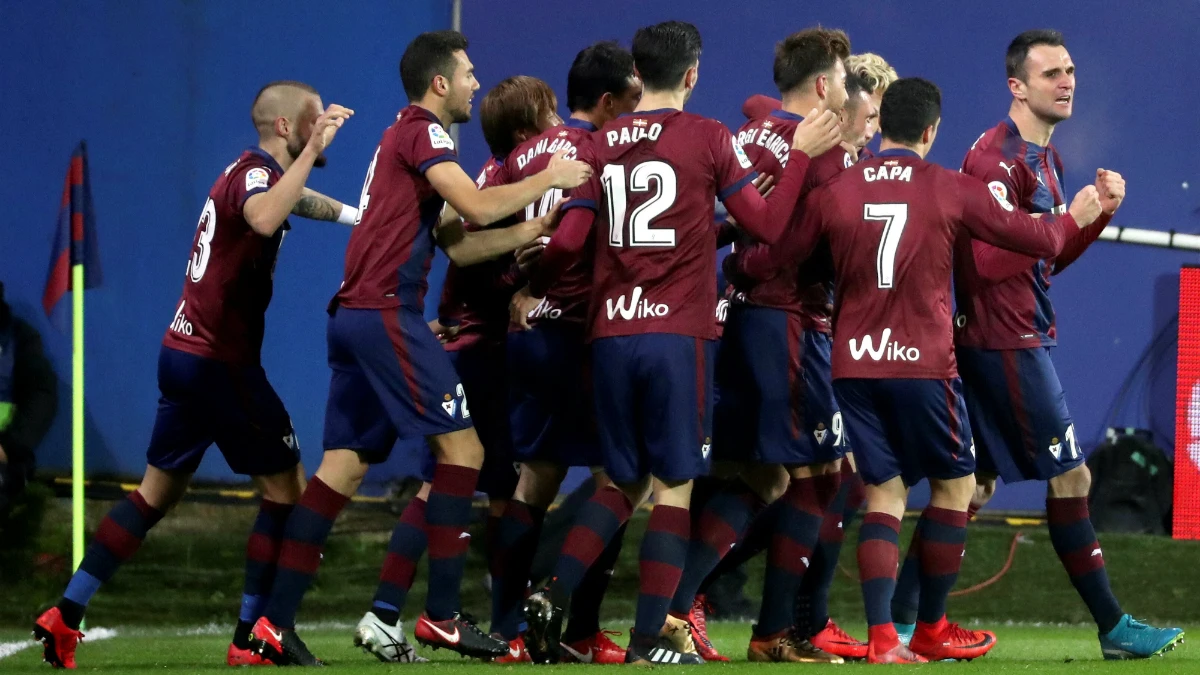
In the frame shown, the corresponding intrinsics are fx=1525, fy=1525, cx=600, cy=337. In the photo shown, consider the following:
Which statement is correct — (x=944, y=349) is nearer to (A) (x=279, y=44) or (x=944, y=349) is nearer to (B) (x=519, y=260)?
(B) (x=519, y=260)

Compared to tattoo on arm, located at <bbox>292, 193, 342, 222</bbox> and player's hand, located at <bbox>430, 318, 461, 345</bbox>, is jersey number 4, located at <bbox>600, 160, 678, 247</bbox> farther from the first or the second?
tattoo on arm, located at <bbox>292, 193, 342, 222</bbox>

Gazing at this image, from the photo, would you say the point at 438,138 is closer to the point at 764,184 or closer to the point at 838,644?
the point at 764,184

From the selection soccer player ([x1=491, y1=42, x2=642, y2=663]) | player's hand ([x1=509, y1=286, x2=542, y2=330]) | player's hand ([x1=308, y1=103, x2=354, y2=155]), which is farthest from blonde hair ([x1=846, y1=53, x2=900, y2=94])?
player's hand ([x1=308, y1=103, x2=354, y2=155])

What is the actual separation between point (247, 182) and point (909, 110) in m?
2.24

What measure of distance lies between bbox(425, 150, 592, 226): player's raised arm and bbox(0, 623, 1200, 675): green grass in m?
1.44

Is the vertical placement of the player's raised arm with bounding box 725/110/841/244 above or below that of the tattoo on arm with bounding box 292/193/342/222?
above

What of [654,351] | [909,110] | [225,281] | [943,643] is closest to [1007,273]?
[909,110]

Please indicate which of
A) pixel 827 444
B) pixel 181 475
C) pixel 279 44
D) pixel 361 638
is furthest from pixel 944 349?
pixel 279 44

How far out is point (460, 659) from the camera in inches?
214

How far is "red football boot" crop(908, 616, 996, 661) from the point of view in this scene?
5375 mm

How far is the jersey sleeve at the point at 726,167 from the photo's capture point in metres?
4.84

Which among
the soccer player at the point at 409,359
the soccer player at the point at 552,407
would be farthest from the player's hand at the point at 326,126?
the soccer player at the point at 552,407

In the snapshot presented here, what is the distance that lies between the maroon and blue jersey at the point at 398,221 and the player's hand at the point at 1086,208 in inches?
85.0

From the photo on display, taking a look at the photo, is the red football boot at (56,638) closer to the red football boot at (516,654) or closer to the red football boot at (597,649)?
the red football boot at (516,654)
